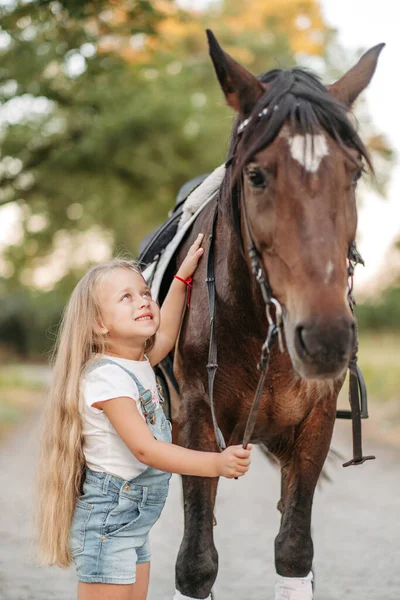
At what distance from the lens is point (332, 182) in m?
2.25

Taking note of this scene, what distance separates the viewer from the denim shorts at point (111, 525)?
8.50 ft

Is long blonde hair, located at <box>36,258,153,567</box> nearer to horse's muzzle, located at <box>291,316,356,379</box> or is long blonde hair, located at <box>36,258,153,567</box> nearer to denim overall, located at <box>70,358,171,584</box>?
denim overall, located at <box>70,358,171,584</box>

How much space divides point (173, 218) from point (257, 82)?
5.05ft

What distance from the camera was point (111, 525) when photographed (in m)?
2.60

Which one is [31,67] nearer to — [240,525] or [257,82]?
[240,525]

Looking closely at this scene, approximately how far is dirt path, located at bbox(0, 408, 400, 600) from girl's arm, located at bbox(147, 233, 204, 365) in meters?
0.75

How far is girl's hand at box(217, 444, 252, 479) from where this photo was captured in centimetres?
233

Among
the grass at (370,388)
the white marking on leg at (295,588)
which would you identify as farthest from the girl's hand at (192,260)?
the grass at (370,388)

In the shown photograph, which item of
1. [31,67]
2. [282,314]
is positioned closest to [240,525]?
[282,314]

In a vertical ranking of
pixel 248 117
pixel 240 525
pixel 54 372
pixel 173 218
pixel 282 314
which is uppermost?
pixel 248 117

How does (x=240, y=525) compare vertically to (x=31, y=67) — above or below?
below

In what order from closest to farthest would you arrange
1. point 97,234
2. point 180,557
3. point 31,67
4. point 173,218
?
1. point 180,557
2. point 173,218
3. point 31,67
4. point 97,234

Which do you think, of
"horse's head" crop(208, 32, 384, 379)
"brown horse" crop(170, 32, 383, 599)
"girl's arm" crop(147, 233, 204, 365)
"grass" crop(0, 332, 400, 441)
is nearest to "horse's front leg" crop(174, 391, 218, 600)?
"brown horse" crop(170, 32, 383, 599)

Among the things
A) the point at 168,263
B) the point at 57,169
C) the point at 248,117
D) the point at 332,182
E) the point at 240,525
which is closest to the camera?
the point at 332,182
